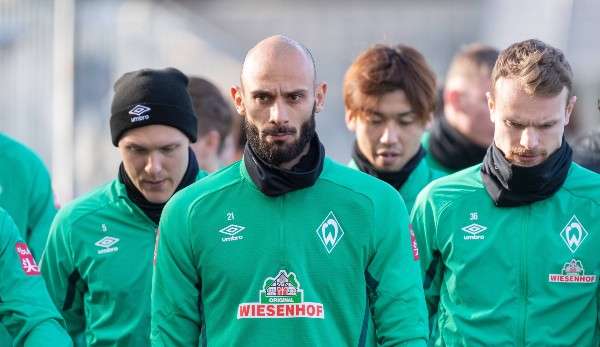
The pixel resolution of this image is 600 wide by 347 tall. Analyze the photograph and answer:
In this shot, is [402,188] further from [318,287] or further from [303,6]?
[303,6]

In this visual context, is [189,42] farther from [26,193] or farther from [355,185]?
[355,185]

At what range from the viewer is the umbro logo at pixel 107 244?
6.82m

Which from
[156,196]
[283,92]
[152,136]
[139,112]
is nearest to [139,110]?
[139,112]

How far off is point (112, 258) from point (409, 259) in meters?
1.73

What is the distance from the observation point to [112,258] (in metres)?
6.81

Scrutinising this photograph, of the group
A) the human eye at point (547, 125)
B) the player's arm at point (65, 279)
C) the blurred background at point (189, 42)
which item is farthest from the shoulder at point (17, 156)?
the blurred background at point (189, 42)

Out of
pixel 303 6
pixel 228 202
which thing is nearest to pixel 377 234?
pixel 228 202

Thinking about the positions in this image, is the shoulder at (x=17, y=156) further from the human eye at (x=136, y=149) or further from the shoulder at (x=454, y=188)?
the shoulder at (x=454, y=188)

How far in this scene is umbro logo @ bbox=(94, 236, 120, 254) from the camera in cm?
682

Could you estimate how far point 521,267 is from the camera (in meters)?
6.19

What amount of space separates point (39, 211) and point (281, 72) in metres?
2.90

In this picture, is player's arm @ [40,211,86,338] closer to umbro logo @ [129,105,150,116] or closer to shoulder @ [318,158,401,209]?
umbro logo @ [129,105,150,116]

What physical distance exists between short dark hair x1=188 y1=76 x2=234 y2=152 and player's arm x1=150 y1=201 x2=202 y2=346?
2.89 metres

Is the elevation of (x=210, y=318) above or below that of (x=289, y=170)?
below
